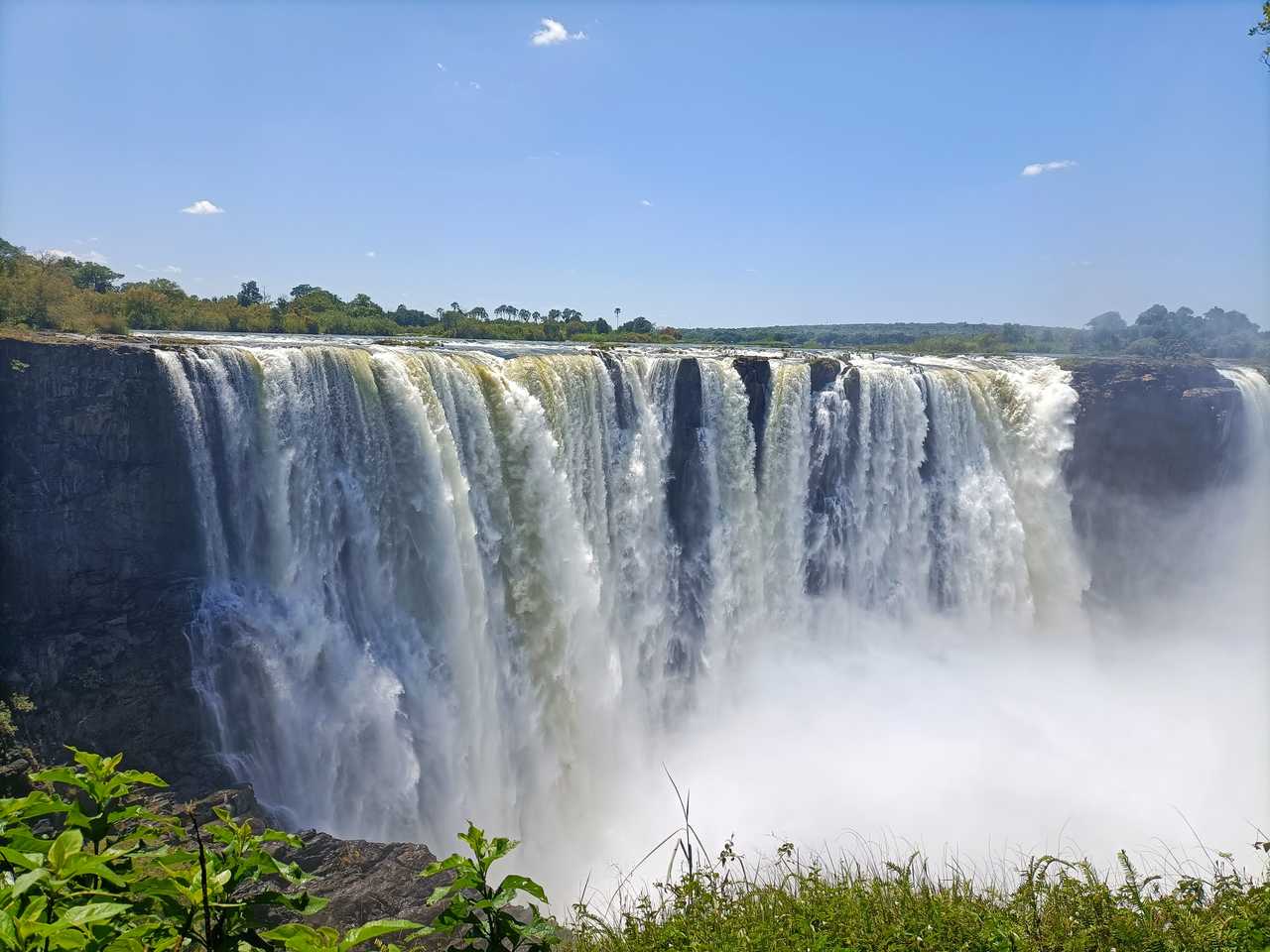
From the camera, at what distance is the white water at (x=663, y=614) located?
10562 mm

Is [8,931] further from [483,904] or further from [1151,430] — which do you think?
[1151,430]

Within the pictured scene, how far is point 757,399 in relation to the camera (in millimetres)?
16141

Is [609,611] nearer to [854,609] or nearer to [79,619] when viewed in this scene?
[854,609]

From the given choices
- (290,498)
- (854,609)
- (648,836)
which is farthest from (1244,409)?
(290,498)

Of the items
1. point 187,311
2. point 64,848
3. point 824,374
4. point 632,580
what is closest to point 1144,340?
point 824,374

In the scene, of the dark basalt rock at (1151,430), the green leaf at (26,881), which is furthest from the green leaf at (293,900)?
the dark basalt rock at (1151,430)

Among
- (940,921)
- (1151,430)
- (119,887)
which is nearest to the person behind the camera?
(119,887)

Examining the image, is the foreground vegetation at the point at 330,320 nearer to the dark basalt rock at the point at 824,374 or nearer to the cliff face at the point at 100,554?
the cliff face at the point at 100,554

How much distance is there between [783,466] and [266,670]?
10.5 metres

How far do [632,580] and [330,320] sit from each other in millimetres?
16876

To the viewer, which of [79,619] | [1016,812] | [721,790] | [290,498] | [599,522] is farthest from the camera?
[599,522]

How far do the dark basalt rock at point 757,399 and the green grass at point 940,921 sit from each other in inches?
496

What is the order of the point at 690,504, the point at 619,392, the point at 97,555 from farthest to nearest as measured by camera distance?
1. the point at 690,504
2. the point at 619,392
3. the point at 97,555

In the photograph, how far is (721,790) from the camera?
42.1 ft
